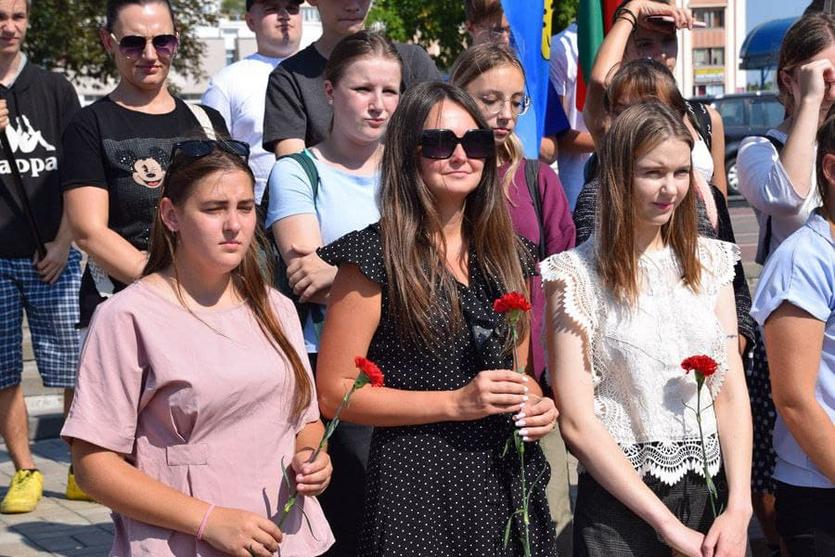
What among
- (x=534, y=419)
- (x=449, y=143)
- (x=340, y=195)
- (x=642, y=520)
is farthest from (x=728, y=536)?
(x=340, y=195)

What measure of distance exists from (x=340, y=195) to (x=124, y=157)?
113cm

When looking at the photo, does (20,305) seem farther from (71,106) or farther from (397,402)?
(397,402)

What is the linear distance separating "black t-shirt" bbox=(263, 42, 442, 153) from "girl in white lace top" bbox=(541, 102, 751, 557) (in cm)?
146

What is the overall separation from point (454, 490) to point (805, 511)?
4.13ft

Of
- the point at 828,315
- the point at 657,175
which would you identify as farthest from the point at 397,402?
the point at 828,315

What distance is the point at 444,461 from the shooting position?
11.9 ft

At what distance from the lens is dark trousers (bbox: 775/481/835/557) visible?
13.5 feet

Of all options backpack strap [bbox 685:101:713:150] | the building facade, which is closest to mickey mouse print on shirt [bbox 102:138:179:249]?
backpack strap [bbox 685:101:713:150]

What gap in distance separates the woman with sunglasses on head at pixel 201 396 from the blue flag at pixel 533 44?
8.26 feet

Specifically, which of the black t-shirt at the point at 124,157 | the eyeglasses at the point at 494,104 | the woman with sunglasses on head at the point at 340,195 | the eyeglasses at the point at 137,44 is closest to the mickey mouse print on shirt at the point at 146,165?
the black t-shirt at the point at 124,157

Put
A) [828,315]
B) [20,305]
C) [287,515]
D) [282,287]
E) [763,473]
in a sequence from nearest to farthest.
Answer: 1. [287,515]
2. [828,315]
3. [282,287]
4. [763,473]
5. [20,305]

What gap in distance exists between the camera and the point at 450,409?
3.51 m

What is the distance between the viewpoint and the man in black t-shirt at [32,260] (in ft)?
21.6

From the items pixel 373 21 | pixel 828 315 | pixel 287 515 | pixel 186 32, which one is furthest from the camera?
pixel 373 21
